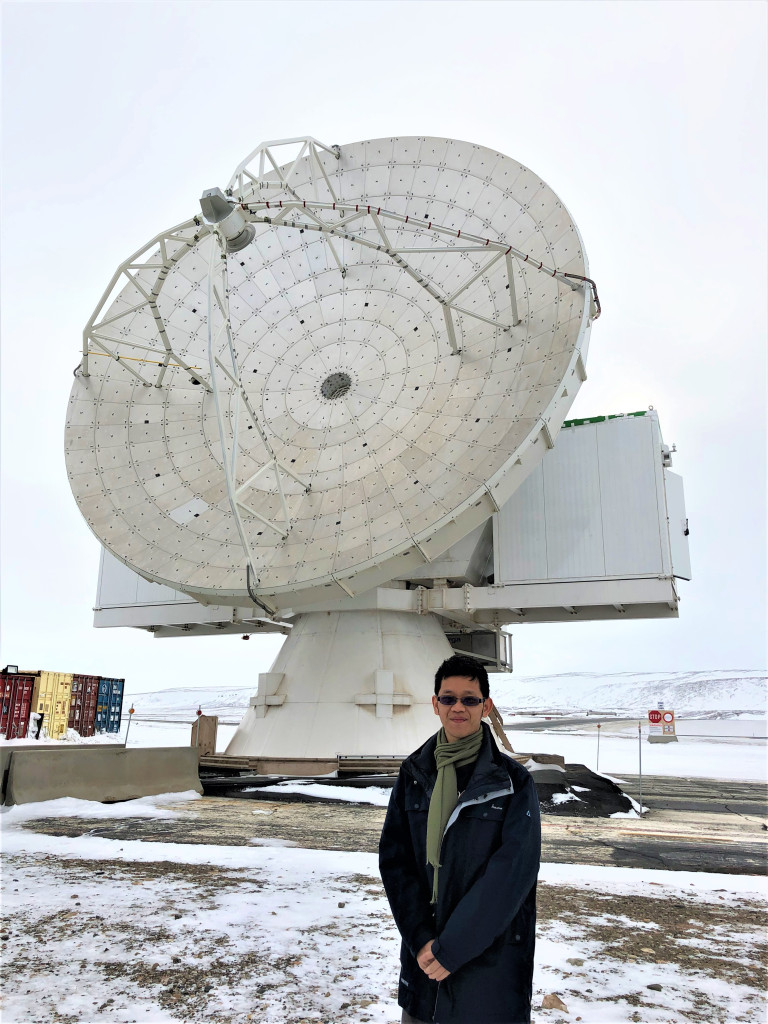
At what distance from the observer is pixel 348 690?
1720 cm

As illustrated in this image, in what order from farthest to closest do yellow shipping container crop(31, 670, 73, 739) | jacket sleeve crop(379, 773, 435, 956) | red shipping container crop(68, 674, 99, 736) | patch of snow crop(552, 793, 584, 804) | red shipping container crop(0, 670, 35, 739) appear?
red shipping container crop(68, 674, 99, 736), yellow shipping container crop(31, 670, 73, 739), red shipping container crop(0, 670, 35, 739), patch of snow crop(552, 793, 584, 804), jacket sleeve crop(379, 773, 435, 956)

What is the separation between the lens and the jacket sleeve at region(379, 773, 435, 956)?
9.75 ft

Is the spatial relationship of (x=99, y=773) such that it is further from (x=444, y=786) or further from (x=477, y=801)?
(x=477, y=801)

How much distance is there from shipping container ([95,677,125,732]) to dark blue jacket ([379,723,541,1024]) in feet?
98.2

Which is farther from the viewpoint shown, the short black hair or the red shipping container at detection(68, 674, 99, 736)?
the red shipping container at detection(68, 674, 99, 736)

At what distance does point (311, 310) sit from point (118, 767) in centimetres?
1095

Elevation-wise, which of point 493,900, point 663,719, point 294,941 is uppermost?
point 663,719

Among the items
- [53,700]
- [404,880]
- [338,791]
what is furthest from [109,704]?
[404,880]

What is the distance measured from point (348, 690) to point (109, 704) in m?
17.8

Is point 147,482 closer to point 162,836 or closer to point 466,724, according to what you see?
point 162,836

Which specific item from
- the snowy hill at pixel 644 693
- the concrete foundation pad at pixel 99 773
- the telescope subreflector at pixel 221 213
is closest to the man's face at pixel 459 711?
the concrete foundation pad at pixel 99 773

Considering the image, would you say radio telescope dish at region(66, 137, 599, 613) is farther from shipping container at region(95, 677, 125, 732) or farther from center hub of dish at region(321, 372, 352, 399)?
shipping container at region(95, 677, 125, 732)

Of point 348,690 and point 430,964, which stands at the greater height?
point 348,690

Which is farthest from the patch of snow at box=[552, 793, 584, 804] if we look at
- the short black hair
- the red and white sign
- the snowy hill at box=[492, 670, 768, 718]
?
the snowy hill at box=[492, 670, 768, 718]
